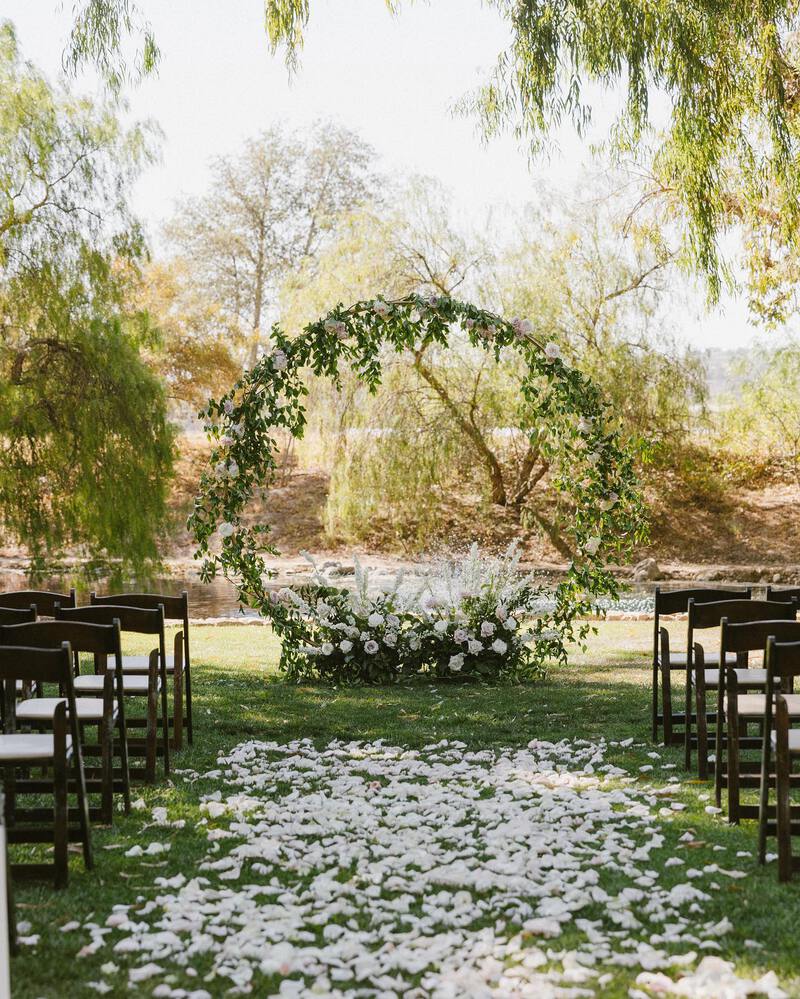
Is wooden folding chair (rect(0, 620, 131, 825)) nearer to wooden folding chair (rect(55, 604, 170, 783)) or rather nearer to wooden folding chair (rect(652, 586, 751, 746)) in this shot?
wooden folding chair (rect(55, 604, 170, 783))

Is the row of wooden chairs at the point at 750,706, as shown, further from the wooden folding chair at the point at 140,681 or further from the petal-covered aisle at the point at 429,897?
the wooden folding chair at the point at 140,681

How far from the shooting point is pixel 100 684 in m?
5.32

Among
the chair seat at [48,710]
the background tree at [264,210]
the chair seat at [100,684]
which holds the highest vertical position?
the background tree at [264,210]

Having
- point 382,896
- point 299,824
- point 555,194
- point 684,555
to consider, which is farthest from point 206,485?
point 684,555

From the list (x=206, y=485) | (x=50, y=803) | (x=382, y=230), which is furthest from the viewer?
(x=382, y=230)

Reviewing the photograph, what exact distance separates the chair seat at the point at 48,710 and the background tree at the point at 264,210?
29.1 metres

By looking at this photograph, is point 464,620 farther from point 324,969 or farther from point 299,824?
point 324,969

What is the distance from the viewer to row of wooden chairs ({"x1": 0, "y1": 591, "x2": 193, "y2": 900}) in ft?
12.1

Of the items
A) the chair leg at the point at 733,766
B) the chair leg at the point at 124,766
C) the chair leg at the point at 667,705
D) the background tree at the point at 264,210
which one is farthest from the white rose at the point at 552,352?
the background tree at the point at 264,210

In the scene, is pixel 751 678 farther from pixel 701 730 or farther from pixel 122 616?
pixel 122 616

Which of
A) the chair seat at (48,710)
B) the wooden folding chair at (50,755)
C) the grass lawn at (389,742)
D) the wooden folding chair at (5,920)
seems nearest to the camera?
the wooden folding chair at (5,920)

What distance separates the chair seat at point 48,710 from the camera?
4293 mm

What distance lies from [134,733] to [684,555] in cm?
Answer: 1773

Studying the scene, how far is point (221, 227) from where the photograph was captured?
32906 millimetres
